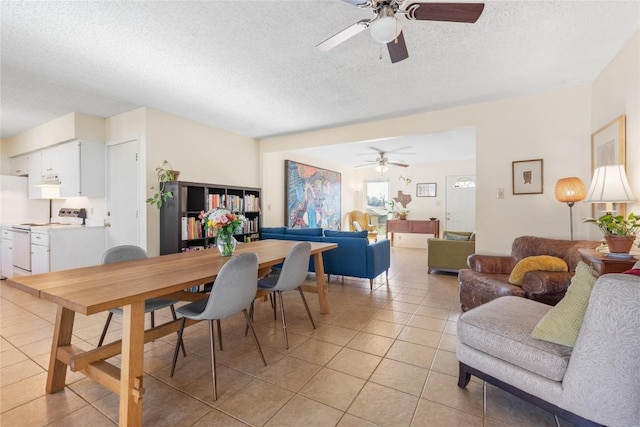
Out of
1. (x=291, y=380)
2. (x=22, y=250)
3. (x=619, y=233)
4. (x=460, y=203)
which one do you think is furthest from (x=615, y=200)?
(x=22, y=250)

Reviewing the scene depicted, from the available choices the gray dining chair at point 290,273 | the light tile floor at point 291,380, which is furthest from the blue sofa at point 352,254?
the gray dining chair at point 290,273

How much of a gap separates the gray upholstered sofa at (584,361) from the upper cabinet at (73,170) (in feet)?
17.1

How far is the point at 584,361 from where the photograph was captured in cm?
124

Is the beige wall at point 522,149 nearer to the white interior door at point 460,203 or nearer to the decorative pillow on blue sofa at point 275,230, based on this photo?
the decorative pillow on blue sofa at point 275,230

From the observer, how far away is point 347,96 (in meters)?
3.55

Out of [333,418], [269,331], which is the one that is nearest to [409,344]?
[333,418]

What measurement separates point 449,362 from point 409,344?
1.17 feet

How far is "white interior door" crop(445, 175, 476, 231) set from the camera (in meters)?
7.54

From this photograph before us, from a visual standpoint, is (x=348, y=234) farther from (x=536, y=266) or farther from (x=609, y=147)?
(x=609, y=147)

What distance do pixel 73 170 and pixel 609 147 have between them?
6602mm

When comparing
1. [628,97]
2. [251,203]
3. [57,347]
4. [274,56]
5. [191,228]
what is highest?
[274,56]

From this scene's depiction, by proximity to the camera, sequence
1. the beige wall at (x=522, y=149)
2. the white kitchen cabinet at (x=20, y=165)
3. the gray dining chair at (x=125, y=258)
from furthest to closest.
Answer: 1. the white kitchen cabinet at (x=20, y=165)
2. the beige wall at (x=522, y=149)
3. the gray dining chair at (x=125, y=258)

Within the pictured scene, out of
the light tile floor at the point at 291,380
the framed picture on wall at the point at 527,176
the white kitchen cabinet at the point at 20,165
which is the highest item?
the white kitchen cabinet at the point at 20,165

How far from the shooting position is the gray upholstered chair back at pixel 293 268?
2405 millimetres
